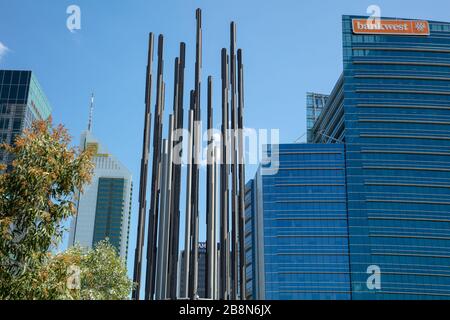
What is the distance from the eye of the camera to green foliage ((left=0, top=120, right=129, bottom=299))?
1720 cm

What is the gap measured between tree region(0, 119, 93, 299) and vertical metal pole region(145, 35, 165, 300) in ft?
31.4

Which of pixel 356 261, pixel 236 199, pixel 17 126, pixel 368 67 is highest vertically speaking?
pixel 368 67

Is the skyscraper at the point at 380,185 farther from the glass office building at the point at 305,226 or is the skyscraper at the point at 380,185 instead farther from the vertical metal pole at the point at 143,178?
the vertical metal pole at the point at 143,178

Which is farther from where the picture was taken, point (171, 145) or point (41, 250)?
point (171, 145)

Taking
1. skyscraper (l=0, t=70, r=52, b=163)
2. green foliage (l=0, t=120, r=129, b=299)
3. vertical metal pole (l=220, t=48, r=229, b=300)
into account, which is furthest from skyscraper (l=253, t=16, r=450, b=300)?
green foliage (l=0, t=120, r=129, b=299)

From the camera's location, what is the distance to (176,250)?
28.8m

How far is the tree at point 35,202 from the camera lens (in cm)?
1716

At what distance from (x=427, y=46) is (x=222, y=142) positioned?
12822 centimetres

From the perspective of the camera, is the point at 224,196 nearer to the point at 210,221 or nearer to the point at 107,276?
the point at 210,221

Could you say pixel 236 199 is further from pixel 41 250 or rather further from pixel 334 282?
pixel 334 282

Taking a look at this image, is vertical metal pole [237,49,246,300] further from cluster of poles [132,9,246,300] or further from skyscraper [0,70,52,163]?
skyscraper [0,70,52,163]

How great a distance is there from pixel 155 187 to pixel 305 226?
108356 mm

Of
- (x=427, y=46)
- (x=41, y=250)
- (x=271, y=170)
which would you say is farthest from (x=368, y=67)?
(x=41, y=250)
